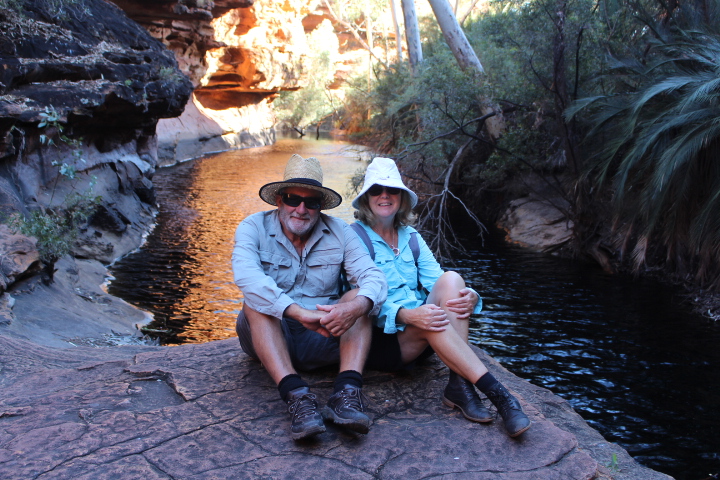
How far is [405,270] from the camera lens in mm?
3916

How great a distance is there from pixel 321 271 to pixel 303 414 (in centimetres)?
98

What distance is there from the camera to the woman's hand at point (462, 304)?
3465 millimetres

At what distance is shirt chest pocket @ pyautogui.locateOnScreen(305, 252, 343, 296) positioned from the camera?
12.2 feet

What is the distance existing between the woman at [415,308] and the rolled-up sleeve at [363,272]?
111 millimetres

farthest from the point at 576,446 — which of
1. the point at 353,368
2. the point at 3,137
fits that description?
the point at 3,137

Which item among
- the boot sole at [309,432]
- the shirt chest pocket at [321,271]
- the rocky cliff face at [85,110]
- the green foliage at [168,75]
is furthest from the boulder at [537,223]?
the boot sole at [309,432]

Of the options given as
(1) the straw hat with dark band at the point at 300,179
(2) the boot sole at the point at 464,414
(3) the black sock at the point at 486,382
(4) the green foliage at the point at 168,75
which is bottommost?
(2) the boot sole at the point at 464,414

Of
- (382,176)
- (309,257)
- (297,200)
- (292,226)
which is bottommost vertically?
(309,257)

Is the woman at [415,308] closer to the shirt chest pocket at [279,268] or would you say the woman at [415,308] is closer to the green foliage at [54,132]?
the shirt chest pocket at [279,268]

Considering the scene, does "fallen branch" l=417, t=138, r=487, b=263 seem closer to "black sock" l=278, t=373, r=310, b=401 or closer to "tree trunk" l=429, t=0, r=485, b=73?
"tree trunk" l=429, t=0, r=485, b=73

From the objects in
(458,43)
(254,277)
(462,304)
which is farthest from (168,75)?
(462,304)

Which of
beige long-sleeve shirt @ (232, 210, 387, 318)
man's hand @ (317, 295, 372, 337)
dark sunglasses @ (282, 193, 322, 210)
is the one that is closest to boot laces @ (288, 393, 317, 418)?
man's hand @ (317, 295, 372, 337)

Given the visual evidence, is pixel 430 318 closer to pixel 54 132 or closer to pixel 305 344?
pixel 305 344

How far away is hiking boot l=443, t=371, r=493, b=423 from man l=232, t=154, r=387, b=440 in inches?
19.7
